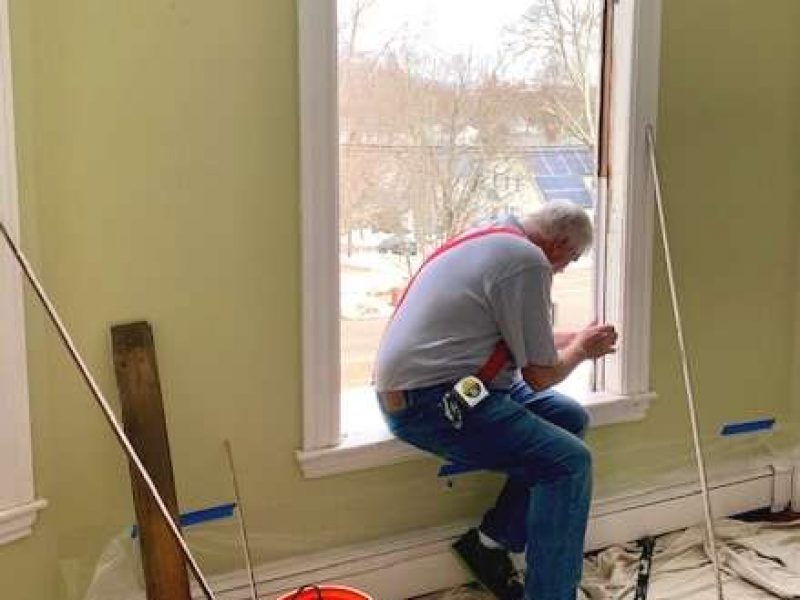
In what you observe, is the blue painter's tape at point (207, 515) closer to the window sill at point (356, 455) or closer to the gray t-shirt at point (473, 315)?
the window sill at point (356, 455)

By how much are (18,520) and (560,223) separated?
4.87 ft

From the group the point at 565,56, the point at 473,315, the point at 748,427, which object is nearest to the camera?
the point at 473,315

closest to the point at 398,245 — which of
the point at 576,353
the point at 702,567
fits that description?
the point at 576,353

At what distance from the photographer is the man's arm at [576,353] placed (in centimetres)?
251

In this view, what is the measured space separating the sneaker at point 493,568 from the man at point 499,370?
0.51ft

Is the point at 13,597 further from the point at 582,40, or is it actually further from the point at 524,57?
the point at 582,40

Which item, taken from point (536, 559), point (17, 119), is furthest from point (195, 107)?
point (536, 559)

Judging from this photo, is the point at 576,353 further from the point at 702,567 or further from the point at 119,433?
the point at 119,433

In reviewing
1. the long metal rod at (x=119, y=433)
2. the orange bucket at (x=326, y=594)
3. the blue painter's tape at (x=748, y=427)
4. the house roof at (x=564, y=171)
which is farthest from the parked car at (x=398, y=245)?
the blue painter's tape at (x=748, y=427)

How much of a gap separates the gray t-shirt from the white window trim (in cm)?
86

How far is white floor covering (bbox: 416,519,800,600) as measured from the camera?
276 centimetres

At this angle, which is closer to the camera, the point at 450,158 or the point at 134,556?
the point at 134,556

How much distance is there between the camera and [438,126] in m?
2.68

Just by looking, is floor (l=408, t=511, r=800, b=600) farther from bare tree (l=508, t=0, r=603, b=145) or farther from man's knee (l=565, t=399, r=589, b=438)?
bare tree (l=508, t=0, r=603, b=145)
